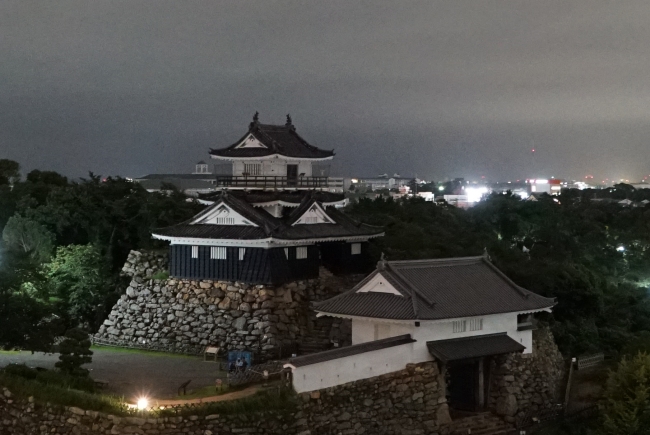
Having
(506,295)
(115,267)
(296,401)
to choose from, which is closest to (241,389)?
(296,401)

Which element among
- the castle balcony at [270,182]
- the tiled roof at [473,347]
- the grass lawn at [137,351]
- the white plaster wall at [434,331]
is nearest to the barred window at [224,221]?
the castle balcony at [270,182]

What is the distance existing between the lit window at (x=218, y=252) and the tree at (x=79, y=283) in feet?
24.9

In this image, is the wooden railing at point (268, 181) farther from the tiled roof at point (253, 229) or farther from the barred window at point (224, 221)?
the barred window at point (224, 221)

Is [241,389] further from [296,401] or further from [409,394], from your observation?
[409,394]

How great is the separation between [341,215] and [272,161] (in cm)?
396

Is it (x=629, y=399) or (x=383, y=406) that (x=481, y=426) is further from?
(x=629, y=399)

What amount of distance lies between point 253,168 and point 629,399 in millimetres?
17504

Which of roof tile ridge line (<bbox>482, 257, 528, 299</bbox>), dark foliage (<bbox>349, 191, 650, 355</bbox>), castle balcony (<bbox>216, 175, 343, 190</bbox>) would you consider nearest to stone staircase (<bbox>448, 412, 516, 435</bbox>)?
roof tile ridge line (<bbox>482, 257, 528, 299</bbox>)

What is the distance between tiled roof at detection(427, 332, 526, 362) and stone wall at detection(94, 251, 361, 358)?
485cm

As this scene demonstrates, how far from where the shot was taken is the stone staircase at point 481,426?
26136 mm

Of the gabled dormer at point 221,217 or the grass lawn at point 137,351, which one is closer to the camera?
the grass lawn at point 137,351

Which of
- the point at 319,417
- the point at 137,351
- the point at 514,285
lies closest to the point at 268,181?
the point at 137,351

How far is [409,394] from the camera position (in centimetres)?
2506

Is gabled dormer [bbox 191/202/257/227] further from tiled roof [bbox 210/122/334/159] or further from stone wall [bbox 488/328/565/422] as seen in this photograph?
stone wall [bbox 488/328/565/422]
